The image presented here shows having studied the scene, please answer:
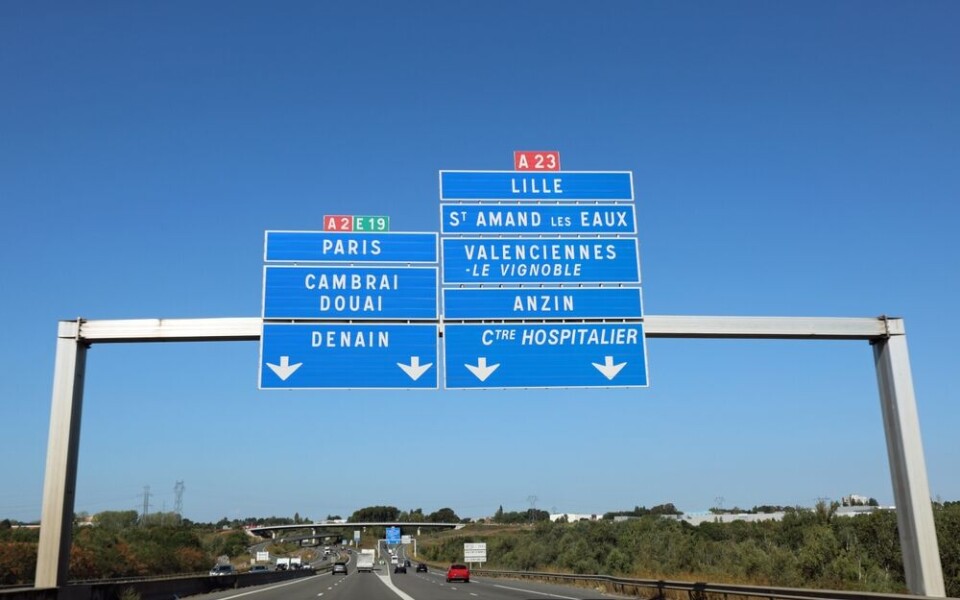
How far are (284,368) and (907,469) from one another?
518 inches

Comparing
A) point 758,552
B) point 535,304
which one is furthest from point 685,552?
point 535,304

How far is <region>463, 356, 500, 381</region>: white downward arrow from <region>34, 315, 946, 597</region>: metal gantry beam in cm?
345

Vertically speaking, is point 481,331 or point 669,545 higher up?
point 481,331

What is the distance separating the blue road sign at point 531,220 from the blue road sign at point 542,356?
7.12ft

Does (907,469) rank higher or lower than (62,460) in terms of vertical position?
lower

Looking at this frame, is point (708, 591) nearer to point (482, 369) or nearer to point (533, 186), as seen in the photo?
point (482, 369)

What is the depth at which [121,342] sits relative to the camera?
59.9ft

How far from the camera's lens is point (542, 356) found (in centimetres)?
1797

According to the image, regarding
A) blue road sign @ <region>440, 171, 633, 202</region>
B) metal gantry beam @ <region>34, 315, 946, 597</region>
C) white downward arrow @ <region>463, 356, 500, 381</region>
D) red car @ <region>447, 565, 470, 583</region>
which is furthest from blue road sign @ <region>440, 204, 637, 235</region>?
red car @ <region>447, 565, 470, 583</region>

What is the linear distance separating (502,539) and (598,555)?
5290 cm

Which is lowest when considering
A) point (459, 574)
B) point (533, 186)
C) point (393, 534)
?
point (459, 574)

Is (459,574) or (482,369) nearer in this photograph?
(482,369)

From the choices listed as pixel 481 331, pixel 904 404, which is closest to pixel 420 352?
A: pixel 481 331

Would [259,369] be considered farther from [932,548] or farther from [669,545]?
[669,545]
